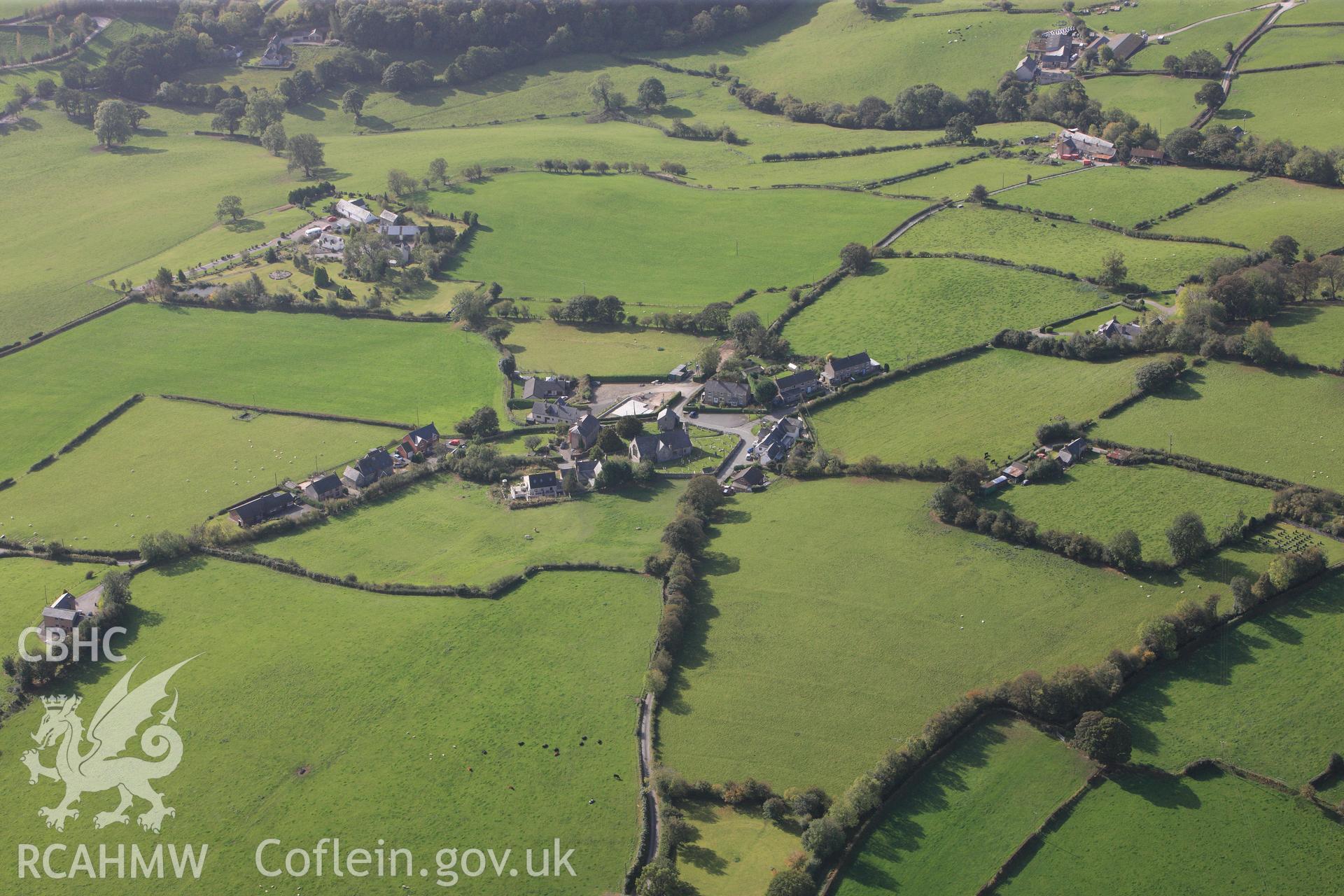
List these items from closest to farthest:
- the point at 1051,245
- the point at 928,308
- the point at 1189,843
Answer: the point at 1189,843 < the point at 928,308 < the point at 1051,245

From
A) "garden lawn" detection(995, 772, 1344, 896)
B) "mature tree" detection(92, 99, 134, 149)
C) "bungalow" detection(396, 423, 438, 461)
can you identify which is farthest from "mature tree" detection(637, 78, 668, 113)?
"garden lawn" detection(995, 772, 1344, 896)

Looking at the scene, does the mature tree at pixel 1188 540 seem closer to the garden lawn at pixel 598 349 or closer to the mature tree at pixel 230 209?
the garden lawn at pixel 598 349

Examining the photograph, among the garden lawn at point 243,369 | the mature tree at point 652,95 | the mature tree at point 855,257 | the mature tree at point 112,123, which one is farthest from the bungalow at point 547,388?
the mature tree at point 112,123

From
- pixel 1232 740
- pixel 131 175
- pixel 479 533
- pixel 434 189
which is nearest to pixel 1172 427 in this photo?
pixel 1232 740

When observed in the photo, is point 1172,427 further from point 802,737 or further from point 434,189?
point 434,189

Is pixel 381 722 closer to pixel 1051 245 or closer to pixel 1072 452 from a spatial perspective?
pixel 1072 452

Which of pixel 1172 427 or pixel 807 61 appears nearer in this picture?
pixel 1172 427

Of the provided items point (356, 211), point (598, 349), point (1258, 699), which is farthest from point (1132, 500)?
point (356, 211)
